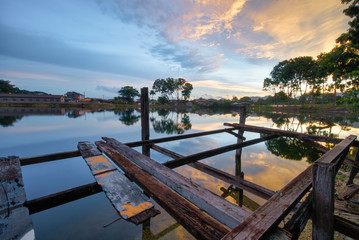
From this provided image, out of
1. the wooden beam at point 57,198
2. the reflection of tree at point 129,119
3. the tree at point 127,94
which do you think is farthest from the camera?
the tree at point 127,94

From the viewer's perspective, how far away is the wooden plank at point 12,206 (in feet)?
2.94

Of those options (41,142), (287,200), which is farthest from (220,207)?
(41,142)

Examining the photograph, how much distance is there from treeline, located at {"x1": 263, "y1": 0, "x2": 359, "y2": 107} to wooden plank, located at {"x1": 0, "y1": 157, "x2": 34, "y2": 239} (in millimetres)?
9146

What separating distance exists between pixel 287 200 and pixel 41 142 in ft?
54.7

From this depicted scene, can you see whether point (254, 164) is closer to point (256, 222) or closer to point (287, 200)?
point (287, 200)

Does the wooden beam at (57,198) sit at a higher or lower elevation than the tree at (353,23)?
lower

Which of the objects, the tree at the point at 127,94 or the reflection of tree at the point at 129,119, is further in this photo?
the tree at the point at 127,94

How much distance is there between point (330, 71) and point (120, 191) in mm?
25437

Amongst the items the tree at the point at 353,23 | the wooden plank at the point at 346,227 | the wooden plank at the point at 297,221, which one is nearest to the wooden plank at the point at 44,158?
the wooden plank at the point at 297,221

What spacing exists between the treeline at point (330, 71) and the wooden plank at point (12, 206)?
9.15m

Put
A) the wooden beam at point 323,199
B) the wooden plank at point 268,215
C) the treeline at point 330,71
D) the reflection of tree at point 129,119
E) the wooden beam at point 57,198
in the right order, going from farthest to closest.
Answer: the reflection of tree at point 129,119 → the treeline at point 330,71 → the wooden beam at point 57,198 → the wooden beam at point 323,199 → the wooden plank at point 268,215

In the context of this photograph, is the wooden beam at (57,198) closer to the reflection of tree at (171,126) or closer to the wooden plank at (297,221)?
the wooden plank at (297,221)

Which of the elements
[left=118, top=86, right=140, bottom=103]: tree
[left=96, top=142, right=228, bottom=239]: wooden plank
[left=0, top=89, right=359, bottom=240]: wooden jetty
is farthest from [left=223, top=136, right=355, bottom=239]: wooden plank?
[left=118, top=86, right=140, bottom=103]: tree

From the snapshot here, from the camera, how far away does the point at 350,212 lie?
3.73 m
